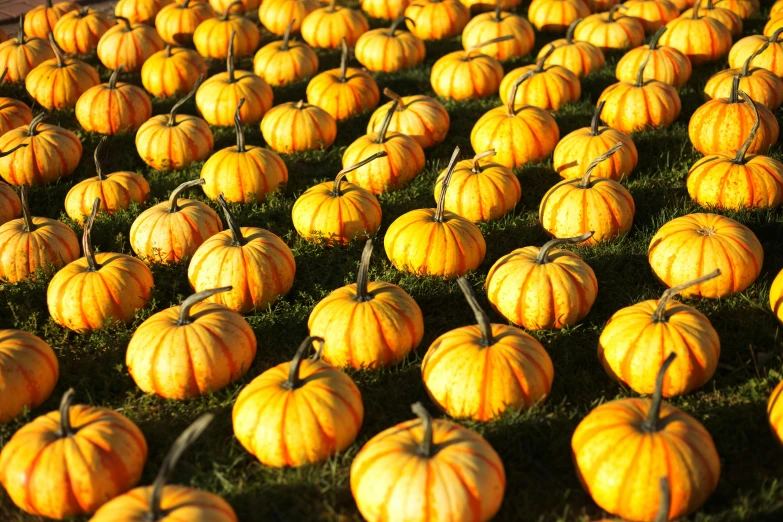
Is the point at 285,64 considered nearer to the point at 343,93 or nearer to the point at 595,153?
the point at 343,93

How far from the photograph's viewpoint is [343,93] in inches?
293

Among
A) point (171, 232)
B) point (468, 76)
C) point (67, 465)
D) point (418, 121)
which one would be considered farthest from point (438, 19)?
point (67, 465)

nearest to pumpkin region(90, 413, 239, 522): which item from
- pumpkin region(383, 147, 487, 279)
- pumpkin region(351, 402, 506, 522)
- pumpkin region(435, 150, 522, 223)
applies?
pumpkin region(351, 402, 506, 522)

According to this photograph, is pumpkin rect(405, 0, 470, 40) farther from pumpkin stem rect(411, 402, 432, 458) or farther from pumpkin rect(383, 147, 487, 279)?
pumpkin stem rect(411, 402, 432, 458)

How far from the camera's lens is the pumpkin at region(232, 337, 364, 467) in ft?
12.5

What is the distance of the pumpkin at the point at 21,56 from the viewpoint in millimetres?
8102

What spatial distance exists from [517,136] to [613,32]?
8.82ft

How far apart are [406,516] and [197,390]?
155 centimetres

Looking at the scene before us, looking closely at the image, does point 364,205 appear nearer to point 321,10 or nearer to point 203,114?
point 203,114

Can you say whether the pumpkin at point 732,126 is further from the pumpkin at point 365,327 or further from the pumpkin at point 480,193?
the pumpkin at point 365,327

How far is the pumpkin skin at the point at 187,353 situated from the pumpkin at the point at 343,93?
3.42 meters

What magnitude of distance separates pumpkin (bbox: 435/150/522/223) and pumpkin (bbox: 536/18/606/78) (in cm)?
251

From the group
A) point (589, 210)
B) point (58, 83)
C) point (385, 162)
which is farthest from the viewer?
point (58, 83)

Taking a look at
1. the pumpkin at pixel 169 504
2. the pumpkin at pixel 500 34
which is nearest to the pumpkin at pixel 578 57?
the pumpkin at pixel 500 34
